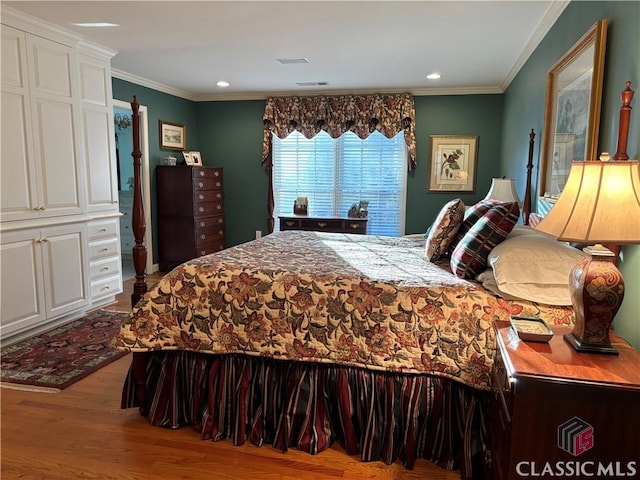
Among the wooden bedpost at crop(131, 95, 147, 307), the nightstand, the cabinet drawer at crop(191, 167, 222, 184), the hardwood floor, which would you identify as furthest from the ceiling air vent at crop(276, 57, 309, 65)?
the nightstand

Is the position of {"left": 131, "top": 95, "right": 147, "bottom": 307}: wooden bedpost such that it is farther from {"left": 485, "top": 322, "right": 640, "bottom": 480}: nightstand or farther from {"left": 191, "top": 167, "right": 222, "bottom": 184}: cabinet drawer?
{"left": 191, "top": 167, "right": 222, "bottom": 184}: cabinet drawer

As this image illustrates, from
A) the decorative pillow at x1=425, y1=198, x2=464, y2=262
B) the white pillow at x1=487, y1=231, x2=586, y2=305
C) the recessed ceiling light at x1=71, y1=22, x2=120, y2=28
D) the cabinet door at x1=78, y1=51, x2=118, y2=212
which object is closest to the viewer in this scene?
the white pillow at x1=487, y1=231, x2=586, y2=305

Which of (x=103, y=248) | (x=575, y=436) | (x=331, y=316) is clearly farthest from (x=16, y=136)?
(x=575, y=436)

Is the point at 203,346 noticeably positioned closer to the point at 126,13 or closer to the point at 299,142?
the point at 126,13

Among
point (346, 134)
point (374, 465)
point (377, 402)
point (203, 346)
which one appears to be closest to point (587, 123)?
point (377, 402)

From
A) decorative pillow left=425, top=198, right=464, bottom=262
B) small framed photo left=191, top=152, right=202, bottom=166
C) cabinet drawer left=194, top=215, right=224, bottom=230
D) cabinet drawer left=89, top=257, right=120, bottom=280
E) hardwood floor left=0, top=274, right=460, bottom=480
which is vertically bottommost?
hardwood floor left=0, top=274, right=460, bottom=480

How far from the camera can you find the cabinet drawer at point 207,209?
557 centimetres

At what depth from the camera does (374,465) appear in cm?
198

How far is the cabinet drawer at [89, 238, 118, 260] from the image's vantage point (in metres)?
4.01

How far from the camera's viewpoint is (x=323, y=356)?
6.59 ft

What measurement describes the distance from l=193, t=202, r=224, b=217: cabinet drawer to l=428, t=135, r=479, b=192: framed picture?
114 inches

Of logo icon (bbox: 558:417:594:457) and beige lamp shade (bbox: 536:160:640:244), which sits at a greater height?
beige lamp shade (bbox: 536:160:640:244)

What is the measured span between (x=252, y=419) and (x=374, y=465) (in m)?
0.62

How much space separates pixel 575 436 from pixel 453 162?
4.78 meters
